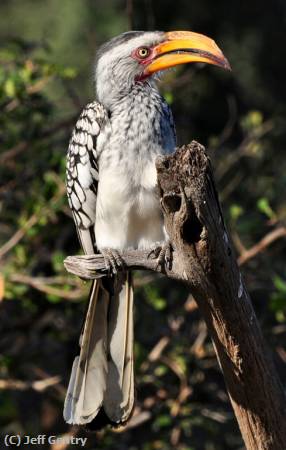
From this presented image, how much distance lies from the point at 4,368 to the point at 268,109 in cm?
309

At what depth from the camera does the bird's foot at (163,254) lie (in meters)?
2.72

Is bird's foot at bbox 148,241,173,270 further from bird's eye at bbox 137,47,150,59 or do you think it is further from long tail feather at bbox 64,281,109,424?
bird's eye at bbox 137,47,150,59

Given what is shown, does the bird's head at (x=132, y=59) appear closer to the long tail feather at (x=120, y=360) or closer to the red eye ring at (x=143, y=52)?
the red eye ring at (x=143, y=52)

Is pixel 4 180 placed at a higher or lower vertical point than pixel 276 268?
higher

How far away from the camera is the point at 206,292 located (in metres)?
2.63

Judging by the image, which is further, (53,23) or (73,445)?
(53,23)

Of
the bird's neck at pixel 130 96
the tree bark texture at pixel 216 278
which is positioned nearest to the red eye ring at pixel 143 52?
the bird's neck at pixel 130 96

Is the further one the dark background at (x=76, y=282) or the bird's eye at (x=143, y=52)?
the dark background at (x=76, y=282)

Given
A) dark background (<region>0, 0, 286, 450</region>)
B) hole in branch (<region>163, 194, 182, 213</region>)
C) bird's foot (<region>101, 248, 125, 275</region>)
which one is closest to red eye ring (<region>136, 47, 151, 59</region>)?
dark background (<region>0, 0, 286, 450</region>)

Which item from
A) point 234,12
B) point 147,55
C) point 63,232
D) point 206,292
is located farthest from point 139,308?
point 234,12

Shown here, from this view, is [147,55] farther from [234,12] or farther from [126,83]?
[234,12]

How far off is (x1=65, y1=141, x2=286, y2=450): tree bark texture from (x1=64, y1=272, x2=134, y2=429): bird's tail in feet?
1.42

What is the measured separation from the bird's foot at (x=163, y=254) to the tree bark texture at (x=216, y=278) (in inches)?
0.6

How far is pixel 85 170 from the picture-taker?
10.8ft
